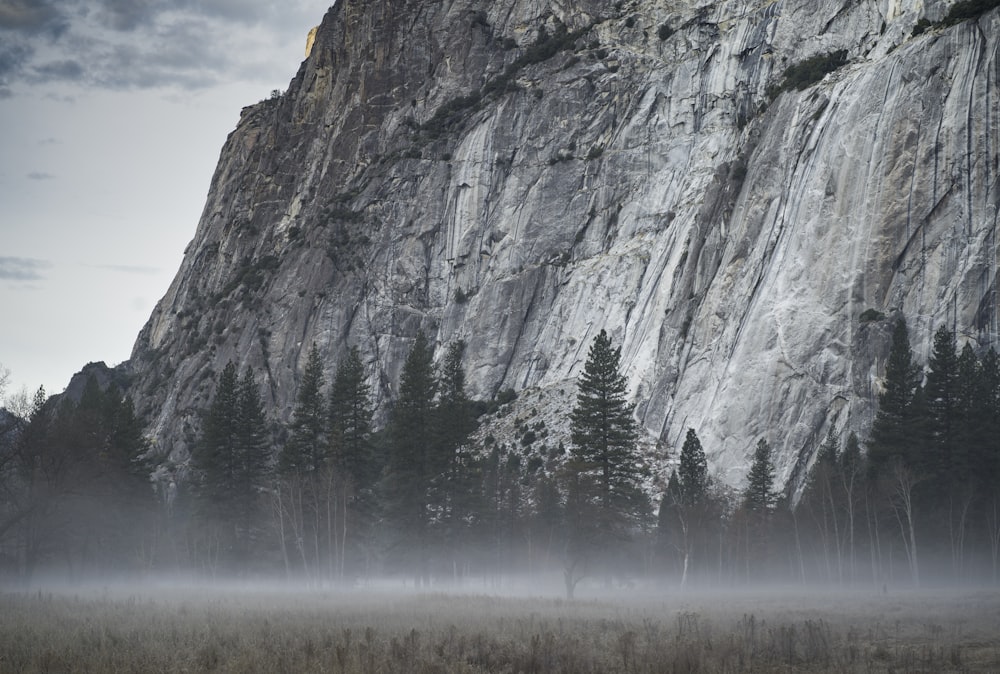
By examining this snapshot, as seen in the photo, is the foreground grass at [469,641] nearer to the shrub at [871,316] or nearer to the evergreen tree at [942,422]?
the evergreen tree at [942,422]

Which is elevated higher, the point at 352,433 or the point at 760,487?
the point at 352,433

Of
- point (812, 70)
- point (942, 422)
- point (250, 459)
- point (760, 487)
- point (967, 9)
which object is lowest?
point (760, 487)

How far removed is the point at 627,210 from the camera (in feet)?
372

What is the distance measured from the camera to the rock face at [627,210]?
78.2m

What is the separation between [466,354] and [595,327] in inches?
708

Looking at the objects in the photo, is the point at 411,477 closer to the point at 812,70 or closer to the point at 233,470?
the point at 233,470

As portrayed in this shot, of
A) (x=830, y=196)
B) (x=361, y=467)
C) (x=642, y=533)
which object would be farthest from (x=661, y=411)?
(x=361, y=467)

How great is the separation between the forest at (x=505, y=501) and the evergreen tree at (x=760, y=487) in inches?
6.9

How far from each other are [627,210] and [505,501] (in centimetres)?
5405

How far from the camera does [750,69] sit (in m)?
111

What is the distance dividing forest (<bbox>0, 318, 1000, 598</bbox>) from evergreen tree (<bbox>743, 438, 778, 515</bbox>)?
17cm

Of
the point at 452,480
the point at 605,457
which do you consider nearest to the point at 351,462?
the point at 452,480

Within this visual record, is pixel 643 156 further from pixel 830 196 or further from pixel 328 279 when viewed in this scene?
pixel 328 279

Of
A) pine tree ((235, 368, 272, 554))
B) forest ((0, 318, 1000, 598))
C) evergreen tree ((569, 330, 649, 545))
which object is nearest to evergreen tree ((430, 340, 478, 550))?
forest ((0, 318, 1000, 598))
